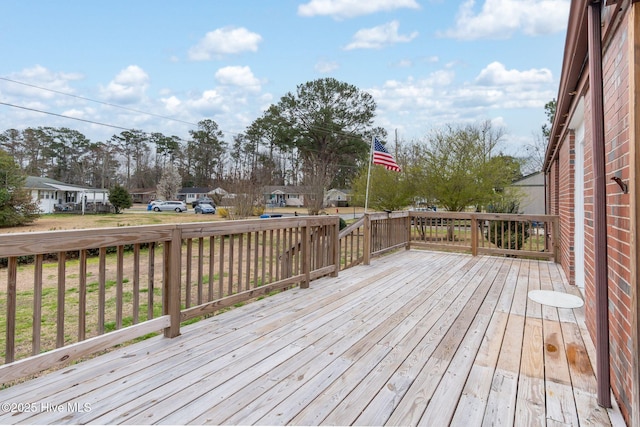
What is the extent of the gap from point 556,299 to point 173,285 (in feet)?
12.7

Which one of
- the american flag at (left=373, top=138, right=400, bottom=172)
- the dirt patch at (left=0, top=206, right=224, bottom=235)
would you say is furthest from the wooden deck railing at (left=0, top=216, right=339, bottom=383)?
the dirt patch at (left=0, top=206, right=224, bottom=235)

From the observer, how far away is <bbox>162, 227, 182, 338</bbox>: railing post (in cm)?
255

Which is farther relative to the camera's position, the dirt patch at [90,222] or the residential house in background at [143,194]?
the residential house in background at [143,194]

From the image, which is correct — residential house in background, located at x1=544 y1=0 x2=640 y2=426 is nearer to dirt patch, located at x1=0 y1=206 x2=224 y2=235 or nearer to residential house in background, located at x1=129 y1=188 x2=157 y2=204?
dirt patch, located at x1=0 y1=206 x2=224 y2=235

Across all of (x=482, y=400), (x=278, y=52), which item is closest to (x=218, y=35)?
(x=278, y=52)

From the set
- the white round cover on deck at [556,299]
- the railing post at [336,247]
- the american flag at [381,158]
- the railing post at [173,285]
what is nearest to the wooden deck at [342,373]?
the railing post at [173,285]

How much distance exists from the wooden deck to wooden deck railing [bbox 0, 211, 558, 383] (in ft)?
0.55

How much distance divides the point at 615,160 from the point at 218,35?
565 inches

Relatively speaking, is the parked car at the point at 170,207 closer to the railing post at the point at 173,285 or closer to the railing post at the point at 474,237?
the railing post at the point at 474,237

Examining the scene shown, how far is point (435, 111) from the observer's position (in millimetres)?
17578

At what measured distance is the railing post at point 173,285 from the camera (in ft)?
8.36

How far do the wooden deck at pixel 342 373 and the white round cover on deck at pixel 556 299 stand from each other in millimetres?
217

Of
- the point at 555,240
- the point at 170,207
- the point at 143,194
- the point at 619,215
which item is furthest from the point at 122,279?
the point at 143,194

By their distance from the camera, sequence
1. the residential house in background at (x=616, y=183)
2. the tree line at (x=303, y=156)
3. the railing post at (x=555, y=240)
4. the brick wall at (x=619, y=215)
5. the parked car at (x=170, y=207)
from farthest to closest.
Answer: the parked car at (x=170, y=207) < the tree line at (x=303, y=156) < the railing post at (x=555, y=240) < the brick wall at (x=619, y=215) < the residential house in background at (x=616, y=183)
